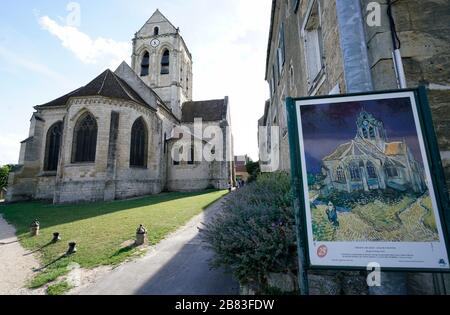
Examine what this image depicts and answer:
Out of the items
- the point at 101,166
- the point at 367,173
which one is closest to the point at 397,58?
the point at 367,173

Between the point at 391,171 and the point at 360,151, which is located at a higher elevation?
the point at 360,151

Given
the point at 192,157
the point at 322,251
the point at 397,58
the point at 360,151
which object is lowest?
the point at 322,251

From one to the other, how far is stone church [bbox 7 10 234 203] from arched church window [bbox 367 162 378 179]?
611 inches

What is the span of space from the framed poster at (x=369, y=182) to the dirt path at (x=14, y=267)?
157 inches

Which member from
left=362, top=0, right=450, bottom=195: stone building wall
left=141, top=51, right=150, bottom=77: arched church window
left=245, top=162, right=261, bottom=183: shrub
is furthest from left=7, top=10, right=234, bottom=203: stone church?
left=362, top=0, right=450, bottom=195: stone building wall

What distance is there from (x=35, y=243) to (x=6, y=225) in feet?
14.7

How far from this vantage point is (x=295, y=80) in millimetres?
6625

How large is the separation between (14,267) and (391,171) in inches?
241

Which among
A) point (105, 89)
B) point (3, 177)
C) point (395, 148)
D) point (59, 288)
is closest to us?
point (395, 148)

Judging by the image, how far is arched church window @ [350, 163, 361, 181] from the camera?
5.59 feet

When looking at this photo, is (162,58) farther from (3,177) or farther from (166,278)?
(3,177)

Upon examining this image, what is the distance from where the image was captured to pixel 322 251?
161 cm

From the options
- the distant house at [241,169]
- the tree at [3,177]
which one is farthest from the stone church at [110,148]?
the distant house at [241,169]

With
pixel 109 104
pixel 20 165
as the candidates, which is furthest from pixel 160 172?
pixel 20 165
